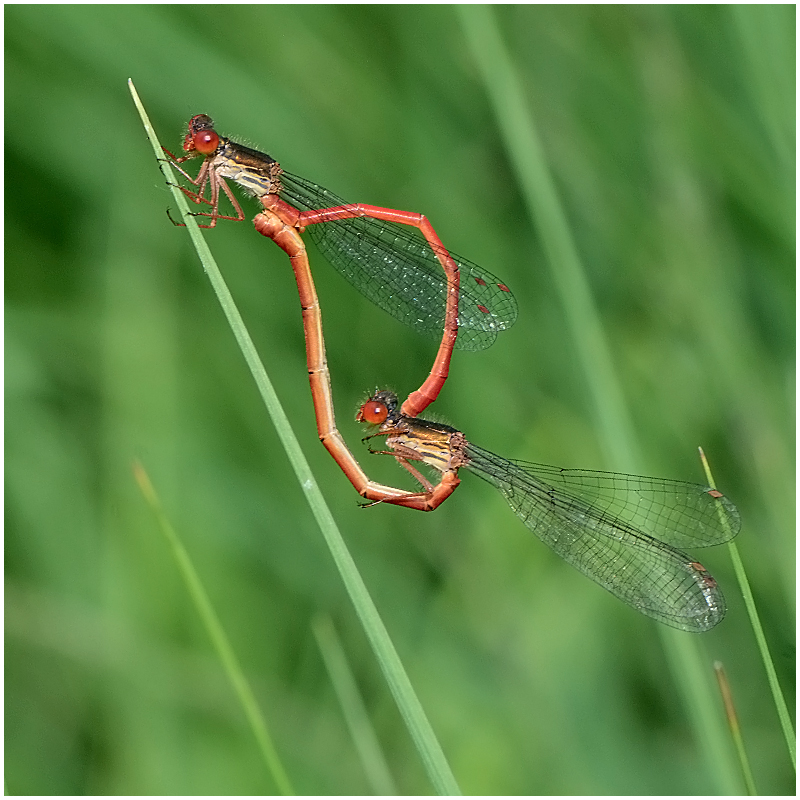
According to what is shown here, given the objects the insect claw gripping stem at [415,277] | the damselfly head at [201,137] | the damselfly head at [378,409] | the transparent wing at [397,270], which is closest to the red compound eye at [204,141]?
the damselfly head at [201,137]

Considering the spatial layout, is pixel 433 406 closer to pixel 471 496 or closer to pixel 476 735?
pixel 471 496

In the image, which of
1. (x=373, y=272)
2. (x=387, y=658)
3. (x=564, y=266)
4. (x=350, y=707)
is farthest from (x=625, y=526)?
(x=387, y=658)

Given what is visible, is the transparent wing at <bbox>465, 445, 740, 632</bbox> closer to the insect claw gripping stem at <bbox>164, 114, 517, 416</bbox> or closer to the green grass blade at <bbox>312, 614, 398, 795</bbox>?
the insect claw gripping stem at <bbox>164, 114, 517, 416</bbox>

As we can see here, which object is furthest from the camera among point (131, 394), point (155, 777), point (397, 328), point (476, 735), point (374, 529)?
point (397, 328)

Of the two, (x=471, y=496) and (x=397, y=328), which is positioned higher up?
(x=397, y=328)

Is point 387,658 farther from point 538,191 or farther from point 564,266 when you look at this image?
point 538,191

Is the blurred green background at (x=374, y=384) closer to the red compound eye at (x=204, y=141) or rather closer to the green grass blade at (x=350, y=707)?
the green grass blade at (x=350, y=707)

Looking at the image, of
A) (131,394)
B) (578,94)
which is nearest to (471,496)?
(131,394)
